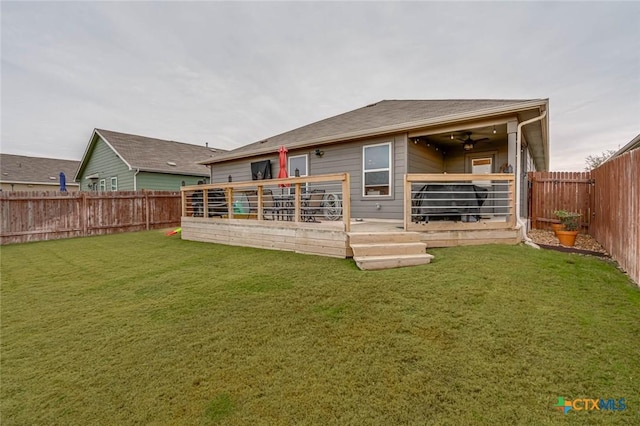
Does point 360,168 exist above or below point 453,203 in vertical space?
above

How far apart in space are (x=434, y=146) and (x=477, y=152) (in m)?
1.57

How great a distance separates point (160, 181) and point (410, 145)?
43.8ft

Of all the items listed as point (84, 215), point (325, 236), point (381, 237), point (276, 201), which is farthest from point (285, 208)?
point (84, 215)

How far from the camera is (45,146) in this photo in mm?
25859

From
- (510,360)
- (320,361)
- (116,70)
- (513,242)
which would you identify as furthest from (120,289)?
(116,70)

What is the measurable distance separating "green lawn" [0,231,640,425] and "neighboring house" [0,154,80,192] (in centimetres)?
2381

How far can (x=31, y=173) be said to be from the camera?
21.7 metres

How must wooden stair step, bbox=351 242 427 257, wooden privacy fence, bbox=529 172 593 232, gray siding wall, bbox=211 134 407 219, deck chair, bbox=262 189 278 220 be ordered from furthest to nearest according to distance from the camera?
wooden privacy fence, bbox=529 172 593 232, gray siding wall, bbox=211 134 407 219, deck chair, bbox=262 189 278 220, wooden stair step, bbox=351 242 427 257

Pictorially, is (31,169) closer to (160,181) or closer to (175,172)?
(160,181)

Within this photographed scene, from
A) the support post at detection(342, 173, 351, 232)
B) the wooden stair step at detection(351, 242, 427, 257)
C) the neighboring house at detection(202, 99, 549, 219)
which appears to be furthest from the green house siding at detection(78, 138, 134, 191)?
the wooden stair step at detection(351, 242, 427, 257)

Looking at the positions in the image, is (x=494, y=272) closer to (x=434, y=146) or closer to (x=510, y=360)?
(x=510, y=360)

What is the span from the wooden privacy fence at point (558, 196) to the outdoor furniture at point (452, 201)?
4.66 metres

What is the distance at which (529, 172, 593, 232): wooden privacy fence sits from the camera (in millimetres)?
7992

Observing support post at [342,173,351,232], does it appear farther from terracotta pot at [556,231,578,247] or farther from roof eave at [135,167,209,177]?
roof eave at [135,167,209,177]
